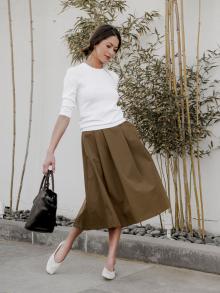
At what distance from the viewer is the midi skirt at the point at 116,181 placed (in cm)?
380

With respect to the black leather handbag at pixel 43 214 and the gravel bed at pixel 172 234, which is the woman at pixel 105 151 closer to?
the black leather handbag at pixel 43 214

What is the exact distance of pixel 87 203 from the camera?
3.85 m

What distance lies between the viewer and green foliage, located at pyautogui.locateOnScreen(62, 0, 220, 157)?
186 inches

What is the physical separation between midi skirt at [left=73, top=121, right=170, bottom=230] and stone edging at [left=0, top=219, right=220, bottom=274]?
0.55 metres

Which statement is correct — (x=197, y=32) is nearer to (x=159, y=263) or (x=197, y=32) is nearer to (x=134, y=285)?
(x=159, y=263)

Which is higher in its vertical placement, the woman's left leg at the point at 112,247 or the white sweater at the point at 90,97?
the white sweater at the point at 90,97

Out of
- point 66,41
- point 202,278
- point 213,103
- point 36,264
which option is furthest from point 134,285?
point 66,41

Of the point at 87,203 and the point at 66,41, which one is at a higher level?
the point at 66,41

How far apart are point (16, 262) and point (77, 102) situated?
54.8 inches

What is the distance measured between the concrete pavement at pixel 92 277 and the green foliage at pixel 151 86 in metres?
1.00

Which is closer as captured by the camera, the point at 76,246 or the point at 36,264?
the point at 36,264

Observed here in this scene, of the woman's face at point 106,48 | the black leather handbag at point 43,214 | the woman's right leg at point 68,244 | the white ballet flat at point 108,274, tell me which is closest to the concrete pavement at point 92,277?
the white ballet flat at point 108,274

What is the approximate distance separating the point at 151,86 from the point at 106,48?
1164 mm

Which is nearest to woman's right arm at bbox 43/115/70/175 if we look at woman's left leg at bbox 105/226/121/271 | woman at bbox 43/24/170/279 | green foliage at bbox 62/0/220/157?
woman at bbox 43/24/170/279
